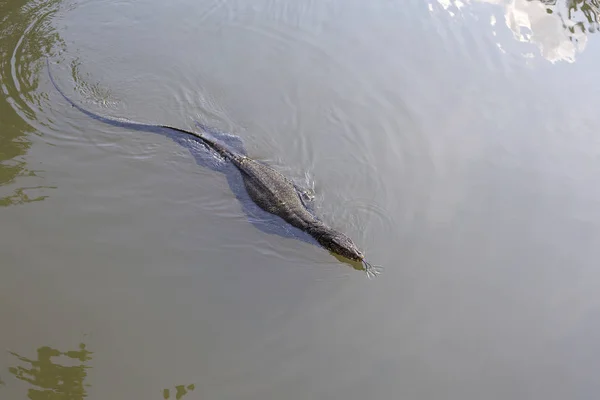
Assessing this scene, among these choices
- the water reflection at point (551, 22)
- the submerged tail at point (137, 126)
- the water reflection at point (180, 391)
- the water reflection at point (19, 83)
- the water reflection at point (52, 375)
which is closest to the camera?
the water reflection at point (52, 375)

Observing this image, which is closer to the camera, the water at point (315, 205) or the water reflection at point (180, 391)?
the water reflection at point (180, 391)

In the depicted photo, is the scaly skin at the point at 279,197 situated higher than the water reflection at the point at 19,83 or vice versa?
the water reflection at the point at 19,83

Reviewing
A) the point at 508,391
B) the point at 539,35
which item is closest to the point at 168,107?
the point at 508,391

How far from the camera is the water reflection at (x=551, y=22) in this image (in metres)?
8.77

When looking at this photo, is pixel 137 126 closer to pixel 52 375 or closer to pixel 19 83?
pixel 19 83

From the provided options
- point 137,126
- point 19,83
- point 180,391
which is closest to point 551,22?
point 137,126

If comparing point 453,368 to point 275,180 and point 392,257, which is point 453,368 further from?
point 275,180

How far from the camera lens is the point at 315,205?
5.89 metres

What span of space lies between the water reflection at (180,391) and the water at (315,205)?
2 cm

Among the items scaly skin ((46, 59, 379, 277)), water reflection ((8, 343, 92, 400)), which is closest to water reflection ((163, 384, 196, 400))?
water reflection ((8, 343, 92, 400))

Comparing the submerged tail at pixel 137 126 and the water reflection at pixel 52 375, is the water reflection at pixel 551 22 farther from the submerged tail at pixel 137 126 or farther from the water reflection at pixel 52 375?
the water reflection at pixel 52 375

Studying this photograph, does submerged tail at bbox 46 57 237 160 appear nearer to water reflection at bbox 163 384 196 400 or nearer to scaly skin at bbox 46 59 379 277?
scaly skin at bbox 46 59 379 277

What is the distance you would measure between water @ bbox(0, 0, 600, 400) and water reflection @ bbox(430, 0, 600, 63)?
0.40 ft

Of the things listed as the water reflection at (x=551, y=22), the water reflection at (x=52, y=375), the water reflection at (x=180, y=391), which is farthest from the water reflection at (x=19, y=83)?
the water reflection at (x=551, y=22)
